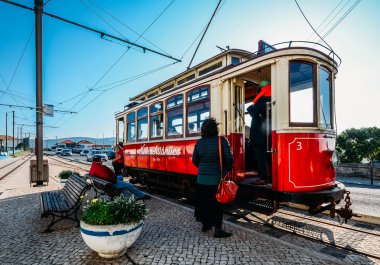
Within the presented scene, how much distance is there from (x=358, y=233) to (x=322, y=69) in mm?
3091

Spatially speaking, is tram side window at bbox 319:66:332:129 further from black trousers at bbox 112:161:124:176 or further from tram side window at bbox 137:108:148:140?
black trousers at bbox 112:161:124:176

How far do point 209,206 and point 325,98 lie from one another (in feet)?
10.1

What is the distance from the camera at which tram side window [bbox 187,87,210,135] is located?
6052 mm

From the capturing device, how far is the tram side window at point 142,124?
8.62 meters

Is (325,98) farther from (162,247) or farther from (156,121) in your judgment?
(156,121)

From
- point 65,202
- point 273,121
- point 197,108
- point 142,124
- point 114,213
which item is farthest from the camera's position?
point 142,124

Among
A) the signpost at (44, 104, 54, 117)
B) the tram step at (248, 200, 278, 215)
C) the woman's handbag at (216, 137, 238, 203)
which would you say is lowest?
the tram step at (248, 200, 278, 215)

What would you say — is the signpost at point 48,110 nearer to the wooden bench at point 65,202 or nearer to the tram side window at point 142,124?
the tram side window at point 142,124

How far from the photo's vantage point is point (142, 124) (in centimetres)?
891

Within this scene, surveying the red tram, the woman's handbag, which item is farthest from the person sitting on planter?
the woman's handbag

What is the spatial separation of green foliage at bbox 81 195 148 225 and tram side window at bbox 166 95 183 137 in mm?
3439

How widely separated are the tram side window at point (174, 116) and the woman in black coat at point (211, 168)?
2586 millimetres

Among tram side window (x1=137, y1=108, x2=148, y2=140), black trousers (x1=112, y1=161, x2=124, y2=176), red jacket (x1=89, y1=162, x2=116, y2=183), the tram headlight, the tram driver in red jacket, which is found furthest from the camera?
black trousers (x1=112, y1=161, x2=124, y2=176)

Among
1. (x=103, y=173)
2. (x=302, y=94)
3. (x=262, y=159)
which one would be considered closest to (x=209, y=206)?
(x=262, y=159)
